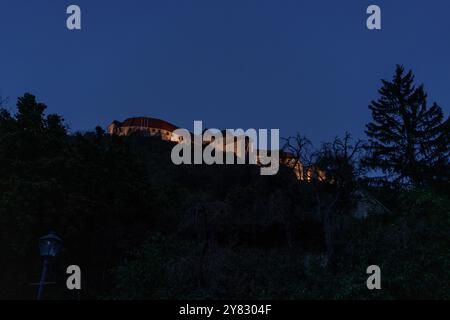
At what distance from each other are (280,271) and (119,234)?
744 cm

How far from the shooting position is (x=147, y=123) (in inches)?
3292

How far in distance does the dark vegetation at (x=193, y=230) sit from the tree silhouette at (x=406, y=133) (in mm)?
10368

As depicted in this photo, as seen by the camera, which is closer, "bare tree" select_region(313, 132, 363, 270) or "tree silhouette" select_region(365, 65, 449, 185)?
"bare tree" select_region(313, 132, 363, 270)

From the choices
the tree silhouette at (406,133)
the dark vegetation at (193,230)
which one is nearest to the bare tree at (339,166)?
the dark vegetation at (193,230)

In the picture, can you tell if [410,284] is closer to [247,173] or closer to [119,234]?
[119,234]

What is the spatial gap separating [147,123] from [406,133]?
200 feet

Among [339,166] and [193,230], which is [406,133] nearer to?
[339,166]

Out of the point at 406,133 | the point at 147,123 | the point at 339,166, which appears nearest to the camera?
the point at 339,166

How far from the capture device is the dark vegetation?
11.6 metres

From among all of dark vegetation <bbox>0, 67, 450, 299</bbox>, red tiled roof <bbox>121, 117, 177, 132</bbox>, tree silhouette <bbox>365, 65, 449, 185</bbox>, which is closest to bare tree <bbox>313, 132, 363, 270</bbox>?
dark vegetation <bbox>0, 67, 450, 299</bbox>

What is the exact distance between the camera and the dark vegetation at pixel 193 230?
37.9 feet

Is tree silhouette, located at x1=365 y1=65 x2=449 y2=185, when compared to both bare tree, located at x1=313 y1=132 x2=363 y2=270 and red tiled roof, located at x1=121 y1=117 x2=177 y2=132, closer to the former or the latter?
bare tree, located at x1=313 y1=132 x2=363 y2=270

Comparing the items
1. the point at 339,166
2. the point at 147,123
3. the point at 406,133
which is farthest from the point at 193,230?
the point at 147,123

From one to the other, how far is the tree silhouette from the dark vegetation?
10368mm
